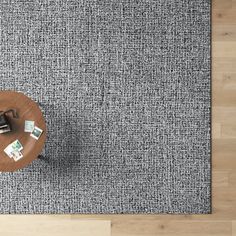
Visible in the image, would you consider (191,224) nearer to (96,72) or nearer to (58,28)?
(96,72)

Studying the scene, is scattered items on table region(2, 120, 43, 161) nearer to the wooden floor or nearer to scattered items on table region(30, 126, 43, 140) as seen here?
scattered items on table region(30, 126, 43, 140)

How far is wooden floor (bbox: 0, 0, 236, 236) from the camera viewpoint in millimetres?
2600

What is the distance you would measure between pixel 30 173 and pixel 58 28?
103 centimetres

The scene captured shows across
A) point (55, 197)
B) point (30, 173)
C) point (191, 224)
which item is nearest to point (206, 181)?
point (191, 224)

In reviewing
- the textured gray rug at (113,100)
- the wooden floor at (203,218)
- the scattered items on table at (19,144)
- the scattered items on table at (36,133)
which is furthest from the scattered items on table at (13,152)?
the wooden floor at (203,218)

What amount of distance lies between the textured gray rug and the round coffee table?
0.38m

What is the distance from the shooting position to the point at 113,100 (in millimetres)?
2648

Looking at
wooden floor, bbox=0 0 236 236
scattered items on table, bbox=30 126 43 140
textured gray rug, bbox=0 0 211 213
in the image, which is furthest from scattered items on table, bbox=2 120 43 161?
wooden floor, bbox=0 0 236 236

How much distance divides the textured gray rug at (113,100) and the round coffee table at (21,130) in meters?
0.38

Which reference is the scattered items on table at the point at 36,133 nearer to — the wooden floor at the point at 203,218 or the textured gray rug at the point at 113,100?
the textured gray rug at the point at 113,100

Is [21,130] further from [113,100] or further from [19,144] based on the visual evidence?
[113,100]

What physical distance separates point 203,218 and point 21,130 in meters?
1.36

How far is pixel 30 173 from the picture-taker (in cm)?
262

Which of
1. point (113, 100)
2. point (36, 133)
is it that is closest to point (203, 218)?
point (113, 100)
